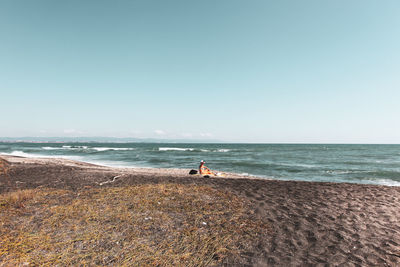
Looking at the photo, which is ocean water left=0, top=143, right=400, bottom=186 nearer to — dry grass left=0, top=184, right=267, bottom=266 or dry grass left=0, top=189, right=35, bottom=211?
dry grass left=0, top=184, right=267, bottom=266

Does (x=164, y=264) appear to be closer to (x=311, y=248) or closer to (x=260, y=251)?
(x=260, y=251)

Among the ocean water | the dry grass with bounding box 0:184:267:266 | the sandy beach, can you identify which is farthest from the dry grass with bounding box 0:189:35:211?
the ocean water

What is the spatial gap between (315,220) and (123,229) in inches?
219

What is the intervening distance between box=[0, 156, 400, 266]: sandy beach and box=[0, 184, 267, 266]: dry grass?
541mm

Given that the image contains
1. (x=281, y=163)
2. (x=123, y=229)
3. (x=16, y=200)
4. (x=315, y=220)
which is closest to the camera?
(x=123, y=229)

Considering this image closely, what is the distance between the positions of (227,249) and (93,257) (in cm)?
272

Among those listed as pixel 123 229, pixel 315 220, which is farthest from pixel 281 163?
pixel 123 229

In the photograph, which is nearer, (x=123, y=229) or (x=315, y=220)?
(x=123, y=229)

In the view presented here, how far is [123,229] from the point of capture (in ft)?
16.9

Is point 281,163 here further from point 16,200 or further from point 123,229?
point 16,200

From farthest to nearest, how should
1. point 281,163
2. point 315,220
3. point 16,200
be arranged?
point 281,163, point 16,200, point 315,220

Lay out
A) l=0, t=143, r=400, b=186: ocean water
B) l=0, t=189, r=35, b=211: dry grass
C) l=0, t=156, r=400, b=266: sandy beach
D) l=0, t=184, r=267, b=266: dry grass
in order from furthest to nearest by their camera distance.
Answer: l=0, t=143, r=400, b=186: ocean water, l=0, t=189, r=35, b=211: dry grass, l=0, t=156, r=400, b=266: sandy beach, l=0, t=184, r=267, b=266: dry grass

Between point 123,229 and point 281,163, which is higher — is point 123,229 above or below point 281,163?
above

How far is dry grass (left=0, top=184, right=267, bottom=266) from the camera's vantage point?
4055 mm
